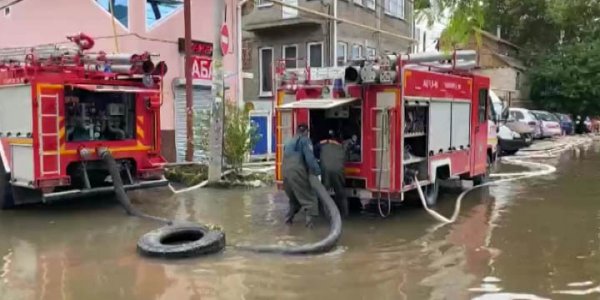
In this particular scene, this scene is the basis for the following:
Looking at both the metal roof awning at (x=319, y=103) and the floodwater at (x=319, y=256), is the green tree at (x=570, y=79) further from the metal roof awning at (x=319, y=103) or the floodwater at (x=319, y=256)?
the metal roof awning at (x=319, y=103)

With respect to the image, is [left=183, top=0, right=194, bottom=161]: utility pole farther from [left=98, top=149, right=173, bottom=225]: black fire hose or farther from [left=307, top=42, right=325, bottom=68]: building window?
[left=307, top=42, right=325, bottom=68]: building window

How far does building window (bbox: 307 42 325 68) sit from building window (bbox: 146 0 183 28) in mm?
9058

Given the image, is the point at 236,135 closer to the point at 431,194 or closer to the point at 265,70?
the point at 431,194

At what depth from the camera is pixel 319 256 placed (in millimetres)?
7414

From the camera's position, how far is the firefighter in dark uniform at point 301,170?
8.91 metres

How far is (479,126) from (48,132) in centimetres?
764

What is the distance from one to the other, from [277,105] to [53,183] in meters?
3.55

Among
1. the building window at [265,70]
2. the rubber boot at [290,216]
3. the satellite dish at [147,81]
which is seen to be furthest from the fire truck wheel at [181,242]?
the building window at [265,70]

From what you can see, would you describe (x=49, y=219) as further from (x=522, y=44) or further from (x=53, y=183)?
(x=522, y=44)

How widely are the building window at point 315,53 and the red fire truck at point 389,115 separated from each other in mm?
13516

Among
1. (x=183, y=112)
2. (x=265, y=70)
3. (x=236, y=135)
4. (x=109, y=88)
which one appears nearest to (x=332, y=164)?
(x=109, y=88)

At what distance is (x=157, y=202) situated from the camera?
37.5ft

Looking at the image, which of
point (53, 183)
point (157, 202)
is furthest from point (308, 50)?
point (53, 183)

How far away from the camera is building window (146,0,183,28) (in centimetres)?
1594
